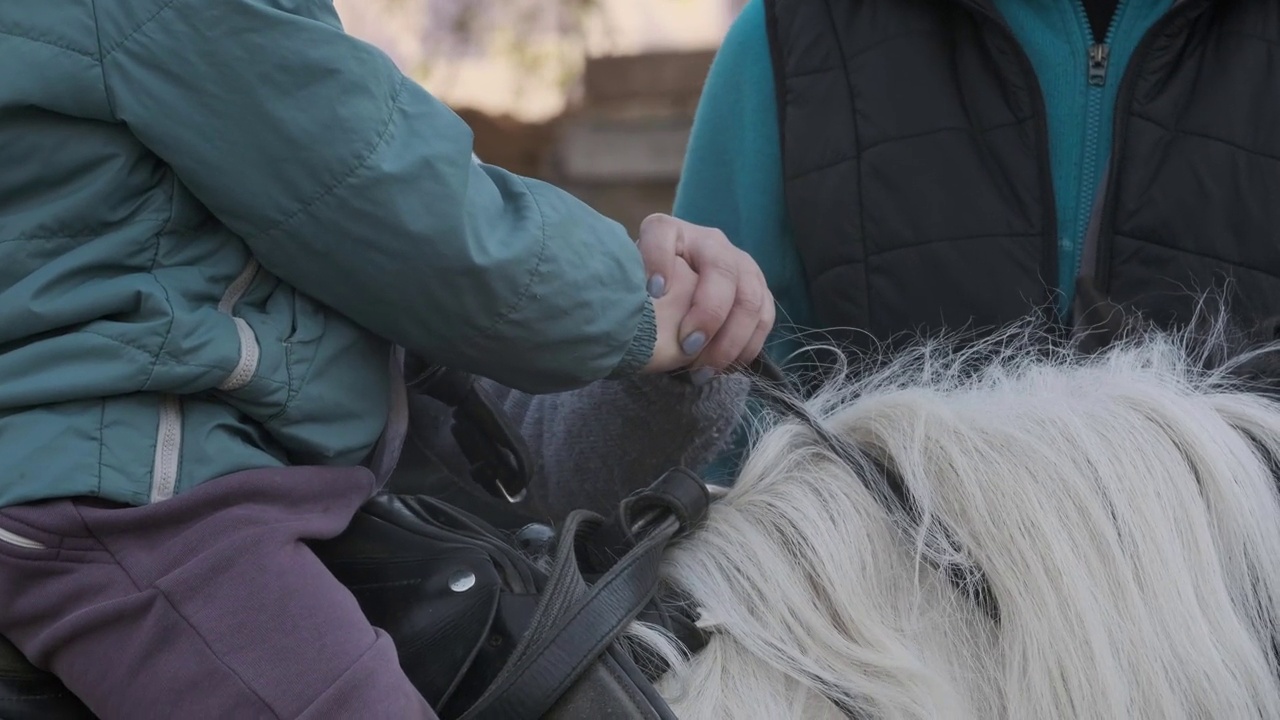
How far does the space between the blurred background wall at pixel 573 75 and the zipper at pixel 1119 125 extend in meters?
3.09

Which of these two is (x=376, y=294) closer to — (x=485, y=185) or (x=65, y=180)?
(x=485, y=185)

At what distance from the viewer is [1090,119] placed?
1.32m

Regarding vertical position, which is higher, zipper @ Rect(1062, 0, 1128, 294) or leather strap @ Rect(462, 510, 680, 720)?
zipper @ Rect(1062, 0, 1128, 294)

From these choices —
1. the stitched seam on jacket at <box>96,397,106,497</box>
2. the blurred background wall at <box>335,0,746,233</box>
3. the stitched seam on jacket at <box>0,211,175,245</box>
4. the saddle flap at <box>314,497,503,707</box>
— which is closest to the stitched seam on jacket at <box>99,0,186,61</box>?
the stitched seam on jacket at <box>0,211,175,245</box>

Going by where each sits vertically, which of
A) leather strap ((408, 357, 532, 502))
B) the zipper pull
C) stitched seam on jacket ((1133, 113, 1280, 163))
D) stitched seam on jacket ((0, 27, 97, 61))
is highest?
stitched seam on jacket ((0, 27, 97, 61))

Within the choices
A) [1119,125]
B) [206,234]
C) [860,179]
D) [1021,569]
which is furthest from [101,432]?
[1119,125]

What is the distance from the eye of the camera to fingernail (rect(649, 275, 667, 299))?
98 centimetres

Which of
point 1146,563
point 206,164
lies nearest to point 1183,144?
point 1146,563

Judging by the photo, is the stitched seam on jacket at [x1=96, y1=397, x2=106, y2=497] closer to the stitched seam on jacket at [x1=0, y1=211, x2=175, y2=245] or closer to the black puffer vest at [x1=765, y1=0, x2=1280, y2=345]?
the stitched seam on jacket at [x1=0, y1=211, x2=175, y2=245]

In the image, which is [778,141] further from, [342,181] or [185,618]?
[185,618]

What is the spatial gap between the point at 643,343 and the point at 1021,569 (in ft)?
1.02

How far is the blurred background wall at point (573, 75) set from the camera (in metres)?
5.25

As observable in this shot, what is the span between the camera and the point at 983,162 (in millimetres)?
1356

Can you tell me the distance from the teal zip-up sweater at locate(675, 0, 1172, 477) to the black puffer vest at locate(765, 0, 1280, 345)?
30 mm
